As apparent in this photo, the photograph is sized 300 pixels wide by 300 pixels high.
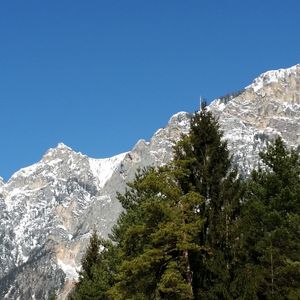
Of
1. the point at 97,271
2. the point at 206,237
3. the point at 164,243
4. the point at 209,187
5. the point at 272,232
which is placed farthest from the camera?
the point at 97,271

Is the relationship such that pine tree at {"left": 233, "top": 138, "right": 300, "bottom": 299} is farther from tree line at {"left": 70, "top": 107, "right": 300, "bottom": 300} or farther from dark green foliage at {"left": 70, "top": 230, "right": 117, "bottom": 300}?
dark green foliage at {"left": 70, "top": 230, "right": 117, "bottom": 300}

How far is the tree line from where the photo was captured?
1152 inches

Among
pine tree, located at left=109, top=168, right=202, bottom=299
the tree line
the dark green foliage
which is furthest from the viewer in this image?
the dark green foliage

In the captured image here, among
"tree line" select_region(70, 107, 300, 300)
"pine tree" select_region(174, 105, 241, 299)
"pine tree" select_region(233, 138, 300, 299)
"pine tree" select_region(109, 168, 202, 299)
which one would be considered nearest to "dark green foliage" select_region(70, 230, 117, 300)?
"tree line" select_region(70, 107, 300, 300)

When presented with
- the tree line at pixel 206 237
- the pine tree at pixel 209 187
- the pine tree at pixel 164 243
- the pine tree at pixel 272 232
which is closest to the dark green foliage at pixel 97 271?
the tree line at pixel 206 237

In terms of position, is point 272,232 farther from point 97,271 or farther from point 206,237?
point 97,271

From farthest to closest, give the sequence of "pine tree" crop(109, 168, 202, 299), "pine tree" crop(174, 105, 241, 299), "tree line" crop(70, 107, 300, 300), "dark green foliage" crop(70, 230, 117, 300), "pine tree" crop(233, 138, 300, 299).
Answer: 1. "dark green foliage" crop(70, 230, 117, 300)
2. "pine tree" crop(109, 168, 202, 299)
3. "pine tree" crop(174, 105, 241, 299)
4. "pine tree" crop(233, 138, 300, 299)
5. "tree line" crop(70, 107, 300, 300)

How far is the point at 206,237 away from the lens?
106ft

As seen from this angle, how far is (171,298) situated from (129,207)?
18560 millimetres

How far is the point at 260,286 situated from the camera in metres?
30.4

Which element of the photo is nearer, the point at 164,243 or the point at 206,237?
the point at 206,237

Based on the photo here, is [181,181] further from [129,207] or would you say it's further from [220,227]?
[129,207]

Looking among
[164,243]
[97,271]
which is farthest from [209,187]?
[97,271]

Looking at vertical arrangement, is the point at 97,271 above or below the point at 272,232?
above
